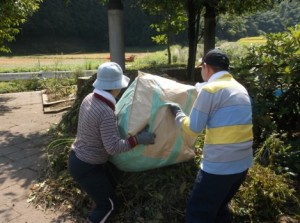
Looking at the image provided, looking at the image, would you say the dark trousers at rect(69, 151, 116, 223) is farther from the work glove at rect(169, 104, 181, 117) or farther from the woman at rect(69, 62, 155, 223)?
the work glove at rect(169, 104, 181, 117)

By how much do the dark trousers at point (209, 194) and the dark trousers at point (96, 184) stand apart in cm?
73

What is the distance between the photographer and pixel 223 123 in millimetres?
2623

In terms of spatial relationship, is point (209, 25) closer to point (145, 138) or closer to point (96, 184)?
point (145, 138)

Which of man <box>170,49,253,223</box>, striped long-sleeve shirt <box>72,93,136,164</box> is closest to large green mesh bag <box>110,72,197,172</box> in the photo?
striped long-sleeve shirt <box>72,93,136,164</box>

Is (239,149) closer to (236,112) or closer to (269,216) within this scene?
(236,112)

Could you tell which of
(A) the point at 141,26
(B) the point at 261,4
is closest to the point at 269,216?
(B) the point at 261,4

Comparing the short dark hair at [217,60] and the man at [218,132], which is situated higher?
the short dark hair at [217,60]

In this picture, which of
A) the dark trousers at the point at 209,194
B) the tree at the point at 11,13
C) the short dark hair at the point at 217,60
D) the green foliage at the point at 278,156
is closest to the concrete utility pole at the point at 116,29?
the tree at the point at 11,13

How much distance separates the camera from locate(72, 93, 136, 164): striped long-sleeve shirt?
117 inches

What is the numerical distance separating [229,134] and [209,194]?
0.46 metres

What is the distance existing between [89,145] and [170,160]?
74 cm

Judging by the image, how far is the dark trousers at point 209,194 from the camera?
271 centimetres

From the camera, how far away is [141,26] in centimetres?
6250

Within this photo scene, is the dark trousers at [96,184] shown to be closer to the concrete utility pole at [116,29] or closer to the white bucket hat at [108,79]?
the white bucket hat at [108,79]
